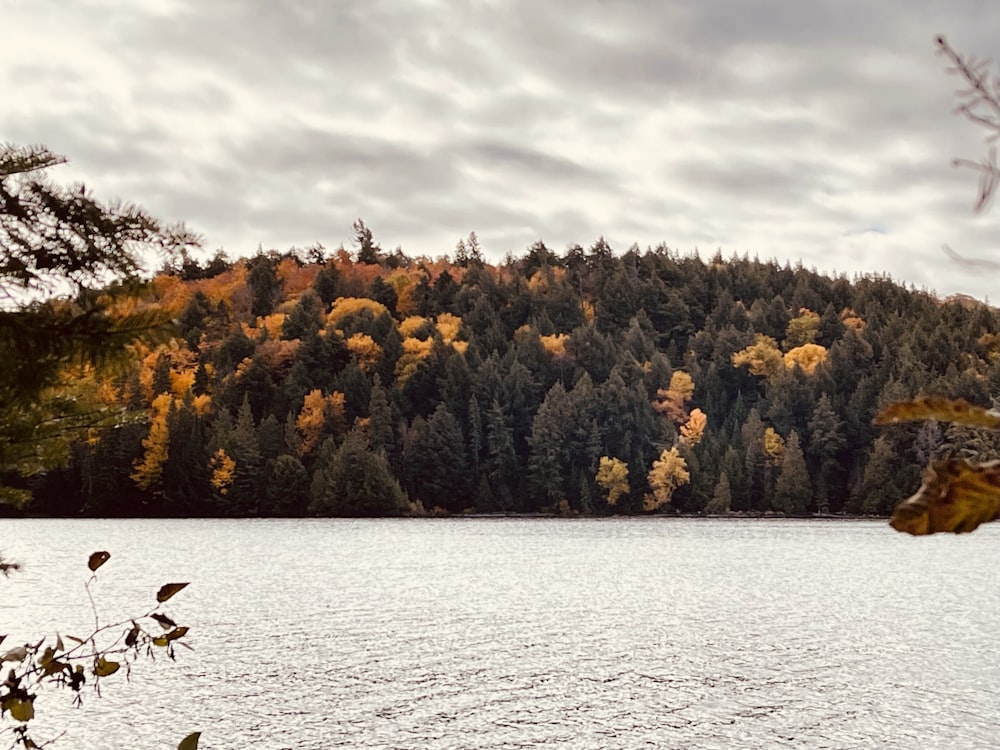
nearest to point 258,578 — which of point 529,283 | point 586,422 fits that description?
point 586,422

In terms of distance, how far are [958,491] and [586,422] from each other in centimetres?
12794

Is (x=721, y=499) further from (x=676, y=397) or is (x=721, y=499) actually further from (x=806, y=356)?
(x=806, y=356)

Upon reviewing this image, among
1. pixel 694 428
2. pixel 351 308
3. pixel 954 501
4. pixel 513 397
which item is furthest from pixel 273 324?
pixel 954 501

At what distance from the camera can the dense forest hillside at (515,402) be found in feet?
387

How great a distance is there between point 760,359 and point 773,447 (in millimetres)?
25291

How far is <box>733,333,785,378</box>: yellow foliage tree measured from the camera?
14925 centimetres

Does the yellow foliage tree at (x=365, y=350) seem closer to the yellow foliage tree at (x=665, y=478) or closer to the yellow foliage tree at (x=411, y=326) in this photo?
the yellow foliage tree at (x=411, y=326)

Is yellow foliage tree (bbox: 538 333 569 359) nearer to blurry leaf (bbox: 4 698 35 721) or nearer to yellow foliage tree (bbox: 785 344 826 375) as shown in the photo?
yellow foliage tree (bbox: 785 344 826 375)

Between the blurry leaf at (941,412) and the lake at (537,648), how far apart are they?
5.08 m

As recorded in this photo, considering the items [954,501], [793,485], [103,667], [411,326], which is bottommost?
[793,485]

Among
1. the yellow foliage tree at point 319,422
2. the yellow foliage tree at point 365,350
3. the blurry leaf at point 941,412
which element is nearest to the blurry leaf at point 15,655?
the blurry leaf at point 941,412

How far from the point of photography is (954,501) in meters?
1.64

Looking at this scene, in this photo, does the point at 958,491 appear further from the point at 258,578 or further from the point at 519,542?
the point at 519,542

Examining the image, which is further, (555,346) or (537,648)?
(555,346)
